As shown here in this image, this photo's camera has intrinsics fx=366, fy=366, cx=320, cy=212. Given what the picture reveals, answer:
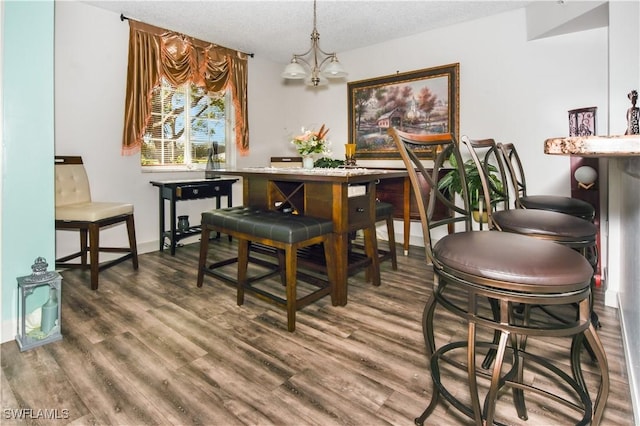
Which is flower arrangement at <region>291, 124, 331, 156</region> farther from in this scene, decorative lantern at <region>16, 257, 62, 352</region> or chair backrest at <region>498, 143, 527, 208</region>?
decorative lantern at <region>16, 257, 62, 352</region>

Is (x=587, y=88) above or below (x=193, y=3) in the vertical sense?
below

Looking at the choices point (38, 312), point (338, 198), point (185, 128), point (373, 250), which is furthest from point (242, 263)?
point (185, 128)

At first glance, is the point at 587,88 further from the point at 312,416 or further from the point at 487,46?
the point at 312,416

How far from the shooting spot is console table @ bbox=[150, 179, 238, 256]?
387 cm

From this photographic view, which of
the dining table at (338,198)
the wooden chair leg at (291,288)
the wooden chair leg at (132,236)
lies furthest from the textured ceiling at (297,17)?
the wooden chair leg at (291,288)

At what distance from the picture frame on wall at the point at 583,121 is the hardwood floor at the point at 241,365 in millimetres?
1410

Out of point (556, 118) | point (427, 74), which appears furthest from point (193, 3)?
point (556, 118)

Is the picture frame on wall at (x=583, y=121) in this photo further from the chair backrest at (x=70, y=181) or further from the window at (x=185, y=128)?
the chair backrest at (x=70, y=181)

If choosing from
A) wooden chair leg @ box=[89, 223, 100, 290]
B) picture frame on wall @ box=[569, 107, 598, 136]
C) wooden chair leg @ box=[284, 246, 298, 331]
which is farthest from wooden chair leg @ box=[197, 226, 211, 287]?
picture frame on wall @ box=[569, 107, 598, 136]

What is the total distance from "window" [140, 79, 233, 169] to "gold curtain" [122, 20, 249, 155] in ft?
0.58

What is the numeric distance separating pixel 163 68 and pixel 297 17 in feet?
5.06

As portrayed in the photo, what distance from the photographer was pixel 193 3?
135 inches

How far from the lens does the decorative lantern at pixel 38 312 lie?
6.29ft

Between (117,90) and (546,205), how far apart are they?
3.92 m
